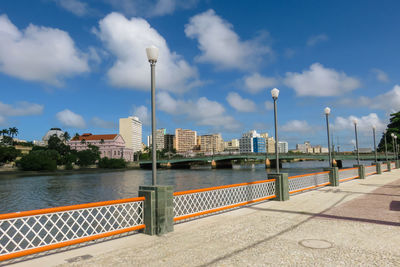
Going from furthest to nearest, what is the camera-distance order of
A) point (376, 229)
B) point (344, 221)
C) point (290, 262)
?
1. point (344, 221)
2. point (376, 229)
3. point (290, 262)

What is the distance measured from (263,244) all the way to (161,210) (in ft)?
9.05

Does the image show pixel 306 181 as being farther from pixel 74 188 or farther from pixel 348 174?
pixel 74 188

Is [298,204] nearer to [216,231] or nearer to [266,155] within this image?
[216,231]

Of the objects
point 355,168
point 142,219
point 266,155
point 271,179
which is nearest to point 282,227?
point 142,219

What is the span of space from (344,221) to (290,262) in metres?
3.99

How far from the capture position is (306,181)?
1616 cm

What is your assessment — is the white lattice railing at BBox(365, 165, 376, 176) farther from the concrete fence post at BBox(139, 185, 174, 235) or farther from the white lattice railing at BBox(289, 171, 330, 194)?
the concrete fence post at BBox(139, 185, 174, 235)

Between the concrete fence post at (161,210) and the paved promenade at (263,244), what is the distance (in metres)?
0.26

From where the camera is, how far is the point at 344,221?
313 inches

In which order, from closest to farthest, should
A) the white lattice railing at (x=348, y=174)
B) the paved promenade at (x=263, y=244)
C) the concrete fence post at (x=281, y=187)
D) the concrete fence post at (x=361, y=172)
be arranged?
the paved promenade at (x=263, y=244) → the concrete fence post at (x=281, y=187) → the white lattice railing at (x=348, y=174) → the concrete fence post at (x=361, y=172)

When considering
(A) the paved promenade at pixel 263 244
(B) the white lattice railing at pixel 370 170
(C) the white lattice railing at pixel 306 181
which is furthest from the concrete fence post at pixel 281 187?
(B) the white lattice railing at pixel 370 170

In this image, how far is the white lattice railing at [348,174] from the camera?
2100 cm

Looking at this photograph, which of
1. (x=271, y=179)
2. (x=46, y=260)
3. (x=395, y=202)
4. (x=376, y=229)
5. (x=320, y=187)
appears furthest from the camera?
(x=320, y=187)

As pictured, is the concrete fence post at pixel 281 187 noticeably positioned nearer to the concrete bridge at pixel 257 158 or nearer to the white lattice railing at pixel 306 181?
the white lattice railing at pixel 306 181
